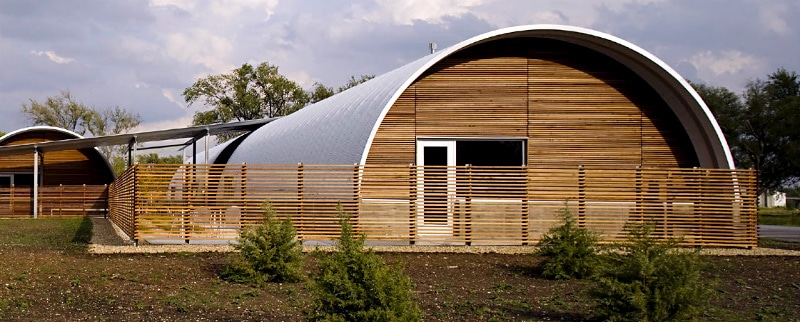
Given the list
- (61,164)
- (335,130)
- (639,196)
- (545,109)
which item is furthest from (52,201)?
(639,196)

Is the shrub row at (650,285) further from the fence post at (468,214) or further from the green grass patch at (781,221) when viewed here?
the green grass patch at (781,221)

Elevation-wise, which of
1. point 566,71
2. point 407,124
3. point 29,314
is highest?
point 566,71

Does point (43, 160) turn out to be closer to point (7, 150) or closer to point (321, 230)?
point (7, 150)

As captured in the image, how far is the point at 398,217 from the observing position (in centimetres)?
1617

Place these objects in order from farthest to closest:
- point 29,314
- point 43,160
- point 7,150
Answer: point 43,160
point 7,150
point 29,314

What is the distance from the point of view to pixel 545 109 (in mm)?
18781

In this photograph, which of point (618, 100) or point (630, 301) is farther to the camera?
point (618, 100)

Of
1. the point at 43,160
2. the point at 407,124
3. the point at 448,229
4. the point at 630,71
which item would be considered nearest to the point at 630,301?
the point at 448,229

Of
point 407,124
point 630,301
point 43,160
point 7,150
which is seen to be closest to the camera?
point 630,301

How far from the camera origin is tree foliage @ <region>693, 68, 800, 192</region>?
4119 cm

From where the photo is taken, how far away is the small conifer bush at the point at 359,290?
24.6ft

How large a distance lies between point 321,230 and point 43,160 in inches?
839

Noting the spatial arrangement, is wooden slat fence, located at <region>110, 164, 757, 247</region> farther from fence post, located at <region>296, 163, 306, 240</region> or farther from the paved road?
the paved road

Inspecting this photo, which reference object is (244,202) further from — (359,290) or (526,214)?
(359,290)
